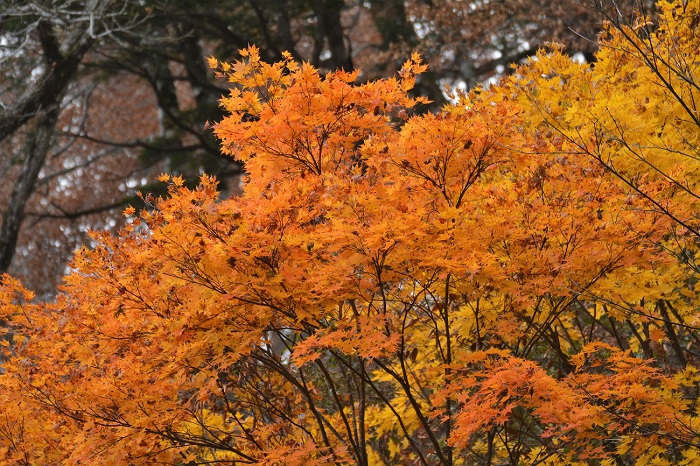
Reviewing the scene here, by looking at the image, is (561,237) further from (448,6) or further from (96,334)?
(448,6)

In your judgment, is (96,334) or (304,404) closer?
(96,334)

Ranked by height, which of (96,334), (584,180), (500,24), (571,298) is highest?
(500,24)

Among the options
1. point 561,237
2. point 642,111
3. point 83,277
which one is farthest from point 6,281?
point 642,111

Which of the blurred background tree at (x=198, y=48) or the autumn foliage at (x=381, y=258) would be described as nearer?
the autumn foliage at (x=381, y=258)

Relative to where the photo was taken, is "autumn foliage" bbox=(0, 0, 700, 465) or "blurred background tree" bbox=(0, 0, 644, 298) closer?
"autumn foliage" bbox=(0, 0, 700, 465)

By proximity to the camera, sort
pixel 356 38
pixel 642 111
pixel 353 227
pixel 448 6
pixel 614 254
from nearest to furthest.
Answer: pixel 353 227 < pixel 614 254 < pixel 642 111 < pixel 448 6 < pixel 356 38

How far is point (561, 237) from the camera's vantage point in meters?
5.29

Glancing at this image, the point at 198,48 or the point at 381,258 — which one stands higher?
the point at 198,48

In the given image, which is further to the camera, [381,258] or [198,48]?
[198,48]

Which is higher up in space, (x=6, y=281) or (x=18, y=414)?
(x=6, y=281)

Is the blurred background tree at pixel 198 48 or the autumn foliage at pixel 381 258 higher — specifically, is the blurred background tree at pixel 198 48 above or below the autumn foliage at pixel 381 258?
above

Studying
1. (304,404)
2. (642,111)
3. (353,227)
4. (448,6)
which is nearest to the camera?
(353,227)

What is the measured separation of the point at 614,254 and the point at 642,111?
51.5 inches

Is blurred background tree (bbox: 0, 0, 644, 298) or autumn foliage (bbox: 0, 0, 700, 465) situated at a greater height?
blurred background tree (bbox: 0, 0, 644, 298)
